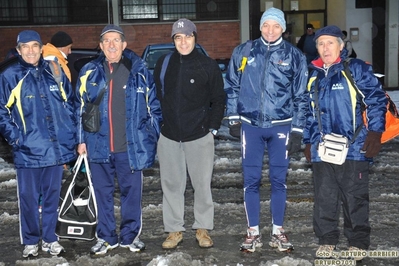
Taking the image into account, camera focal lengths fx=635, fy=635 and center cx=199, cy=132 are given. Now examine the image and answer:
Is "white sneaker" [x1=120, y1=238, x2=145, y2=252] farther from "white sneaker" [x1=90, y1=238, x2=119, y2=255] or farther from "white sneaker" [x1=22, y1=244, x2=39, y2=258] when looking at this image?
"white sneaker" [x1=22, y1=244, x2=39, y2=258]

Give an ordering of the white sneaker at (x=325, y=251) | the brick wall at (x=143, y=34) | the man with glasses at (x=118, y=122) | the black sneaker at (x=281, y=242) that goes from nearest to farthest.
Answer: the white sneaker at (x=325, y=251) < the man with glasses at (x=118, y=122) < the black sneaker at (x=281, y=242) < the brick wall at (x=143, y=34)

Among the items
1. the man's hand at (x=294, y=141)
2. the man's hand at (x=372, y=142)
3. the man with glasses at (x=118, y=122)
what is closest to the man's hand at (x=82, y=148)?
the man with glasses at (x=118, y=122)

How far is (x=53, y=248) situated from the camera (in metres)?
6.03

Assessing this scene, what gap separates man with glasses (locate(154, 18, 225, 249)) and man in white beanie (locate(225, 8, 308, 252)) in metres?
0.21

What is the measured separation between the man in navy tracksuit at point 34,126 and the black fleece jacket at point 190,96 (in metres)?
0.92

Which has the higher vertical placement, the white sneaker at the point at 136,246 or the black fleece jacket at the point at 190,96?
the black fleece jacket at the point at 190,96

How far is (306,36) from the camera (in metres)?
19.3

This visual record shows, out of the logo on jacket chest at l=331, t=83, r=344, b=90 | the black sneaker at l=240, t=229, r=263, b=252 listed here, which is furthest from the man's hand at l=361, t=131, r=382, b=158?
the black sneaker at l=240, t=229, r=263, b=252

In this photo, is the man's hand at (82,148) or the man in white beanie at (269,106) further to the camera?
the man's hand at (82,148)

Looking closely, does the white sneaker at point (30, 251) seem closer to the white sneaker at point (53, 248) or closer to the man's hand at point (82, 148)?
the white sneaker at point (53, 248)

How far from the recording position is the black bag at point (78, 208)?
5.98 metres

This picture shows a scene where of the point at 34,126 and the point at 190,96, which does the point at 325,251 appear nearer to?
the point at 190,96

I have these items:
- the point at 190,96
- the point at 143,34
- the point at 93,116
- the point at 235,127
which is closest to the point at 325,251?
the point at 235,127

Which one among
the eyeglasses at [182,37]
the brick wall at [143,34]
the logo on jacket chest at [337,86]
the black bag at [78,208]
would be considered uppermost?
the brick wall at [143,34]
